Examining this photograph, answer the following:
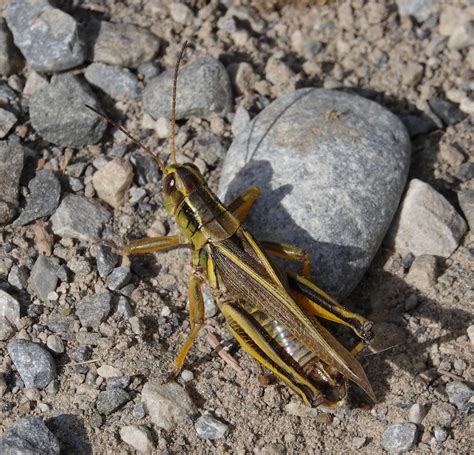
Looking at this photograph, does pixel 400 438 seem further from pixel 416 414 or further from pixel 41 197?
pixel 41 197

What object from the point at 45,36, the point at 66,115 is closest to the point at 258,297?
the point at 66,115

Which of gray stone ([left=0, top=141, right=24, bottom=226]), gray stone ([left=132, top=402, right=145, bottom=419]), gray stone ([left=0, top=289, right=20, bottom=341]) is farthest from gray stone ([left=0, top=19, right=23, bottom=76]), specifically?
gray stone ([left=132, top=402, right=145, bottom=419])

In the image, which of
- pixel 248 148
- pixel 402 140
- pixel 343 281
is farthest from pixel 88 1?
pixel 343 281

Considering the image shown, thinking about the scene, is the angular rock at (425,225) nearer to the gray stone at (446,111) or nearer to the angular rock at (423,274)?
the angular rock at (423,274)

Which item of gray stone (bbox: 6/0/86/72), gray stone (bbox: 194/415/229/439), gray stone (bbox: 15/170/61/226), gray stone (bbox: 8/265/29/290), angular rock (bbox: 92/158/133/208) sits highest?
gray stone (bbox: 6/0/86/72)

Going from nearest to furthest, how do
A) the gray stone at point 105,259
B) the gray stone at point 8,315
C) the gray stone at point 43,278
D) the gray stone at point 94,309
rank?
1. the gray stone at point 8,315
2. the gray stone at point 94,309
3. the gray stone at point 43,278
4. the gray stone at point 105,259

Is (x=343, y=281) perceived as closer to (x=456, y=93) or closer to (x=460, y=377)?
(x=460, y=377)

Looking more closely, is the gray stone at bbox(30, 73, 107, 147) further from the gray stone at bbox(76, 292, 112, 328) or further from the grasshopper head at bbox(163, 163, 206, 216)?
the gray stone at bbox(76, 292, 112, 328)

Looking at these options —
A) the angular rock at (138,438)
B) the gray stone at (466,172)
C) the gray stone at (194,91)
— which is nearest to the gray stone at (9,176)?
the gray stone at (194,91)
